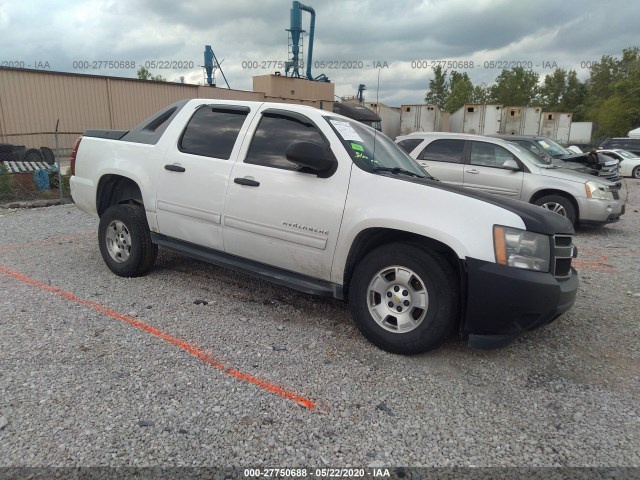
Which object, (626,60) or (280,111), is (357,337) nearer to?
(280,111)

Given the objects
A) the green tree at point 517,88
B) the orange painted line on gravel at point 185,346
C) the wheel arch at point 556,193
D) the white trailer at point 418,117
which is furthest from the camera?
the green tree at point 517,88

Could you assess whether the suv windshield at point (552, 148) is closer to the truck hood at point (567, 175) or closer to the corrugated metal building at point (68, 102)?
the truck hood at point (567, 175)

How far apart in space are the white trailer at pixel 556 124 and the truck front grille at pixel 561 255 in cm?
3341

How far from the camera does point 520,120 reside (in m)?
30.3

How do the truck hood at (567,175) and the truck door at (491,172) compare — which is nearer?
the truck hood at (567,175)

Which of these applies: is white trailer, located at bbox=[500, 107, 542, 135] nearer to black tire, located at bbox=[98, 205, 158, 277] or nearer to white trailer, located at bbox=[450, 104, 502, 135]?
white trailer, located at bbox=[450, 104, 502, 135]

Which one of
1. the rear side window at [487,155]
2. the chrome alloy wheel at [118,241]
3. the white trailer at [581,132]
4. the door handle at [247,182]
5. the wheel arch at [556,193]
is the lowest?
the chrome alloy wheel at [118,241]

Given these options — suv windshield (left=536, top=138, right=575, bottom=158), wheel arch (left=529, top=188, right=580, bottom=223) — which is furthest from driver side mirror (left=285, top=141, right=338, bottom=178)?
suv windshield (left=536, top=138, right=575, bottom=158)

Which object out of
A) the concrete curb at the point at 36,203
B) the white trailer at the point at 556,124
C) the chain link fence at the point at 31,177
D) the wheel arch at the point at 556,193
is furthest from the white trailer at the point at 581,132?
the concrete curb at the point at 36,203

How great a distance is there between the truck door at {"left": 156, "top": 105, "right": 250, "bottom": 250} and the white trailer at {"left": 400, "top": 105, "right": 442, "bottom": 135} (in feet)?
80.7

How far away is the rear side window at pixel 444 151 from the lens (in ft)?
29.5

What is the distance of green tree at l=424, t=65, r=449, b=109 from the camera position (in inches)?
2452

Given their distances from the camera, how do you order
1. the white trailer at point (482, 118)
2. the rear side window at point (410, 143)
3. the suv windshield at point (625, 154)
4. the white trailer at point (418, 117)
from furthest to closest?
1. the white trailer at point (482, 118)
2. the white trailer at point (418, 117)
3. the suv windshield at point (625, 154)
4. the rear side window at point (410, 143)

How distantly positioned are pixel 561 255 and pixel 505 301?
0.63 meters
